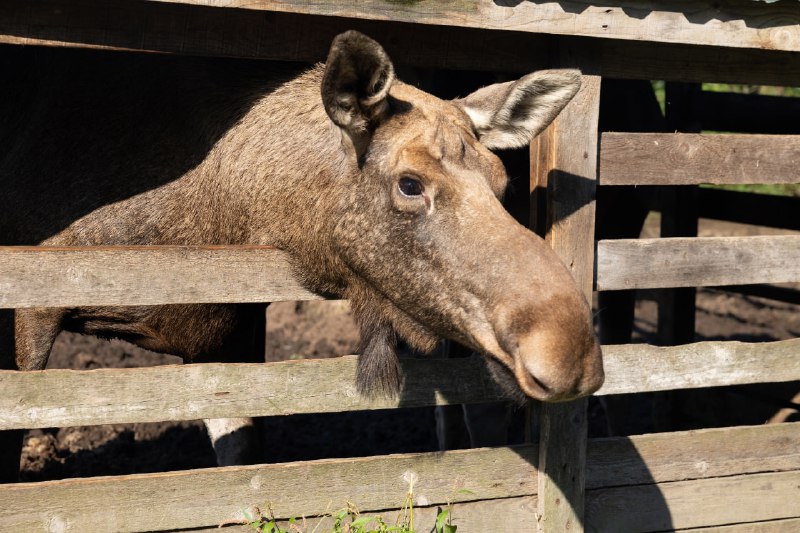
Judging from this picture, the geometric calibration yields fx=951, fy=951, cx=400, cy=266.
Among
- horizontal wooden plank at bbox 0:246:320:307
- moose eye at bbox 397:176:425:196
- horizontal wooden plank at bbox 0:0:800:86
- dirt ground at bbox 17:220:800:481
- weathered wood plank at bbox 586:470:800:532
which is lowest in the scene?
dirt ground at bbox 17:220:800:481

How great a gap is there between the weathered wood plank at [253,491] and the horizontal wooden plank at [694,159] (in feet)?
4.50

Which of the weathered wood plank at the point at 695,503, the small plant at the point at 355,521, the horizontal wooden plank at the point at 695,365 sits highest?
the horizontal wooden plank at the point at 695,365

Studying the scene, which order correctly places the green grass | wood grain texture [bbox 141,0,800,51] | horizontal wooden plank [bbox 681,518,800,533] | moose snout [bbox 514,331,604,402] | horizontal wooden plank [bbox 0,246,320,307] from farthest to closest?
the green grass
horizontal wooden plank [bbox 681,518,800,533]
wood grain texture [bbox 141,0,800,51]
horizontal wooden plank [bbox 0,246,320,307]
moose snout [bbox 514,331,604,402]

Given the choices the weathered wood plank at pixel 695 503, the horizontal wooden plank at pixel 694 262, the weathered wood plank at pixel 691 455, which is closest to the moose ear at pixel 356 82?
the horizontal wooden plank at pixel 694 262

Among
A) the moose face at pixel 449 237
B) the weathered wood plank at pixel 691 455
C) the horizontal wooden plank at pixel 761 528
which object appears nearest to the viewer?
the moose face at pixel 449 237

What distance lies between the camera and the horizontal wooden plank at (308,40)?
3.69m

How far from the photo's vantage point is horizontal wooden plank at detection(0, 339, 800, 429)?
144 inches

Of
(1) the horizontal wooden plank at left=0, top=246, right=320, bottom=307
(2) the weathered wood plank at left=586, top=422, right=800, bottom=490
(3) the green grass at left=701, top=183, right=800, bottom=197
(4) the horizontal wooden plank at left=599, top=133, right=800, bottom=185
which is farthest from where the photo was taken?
(3) the green grass at left=701, top=183, right=800, bottom=197

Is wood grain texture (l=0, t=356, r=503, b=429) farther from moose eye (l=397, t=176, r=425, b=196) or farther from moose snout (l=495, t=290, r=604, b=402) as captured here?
moose snout (l=495, t=290, r=604, b=402)

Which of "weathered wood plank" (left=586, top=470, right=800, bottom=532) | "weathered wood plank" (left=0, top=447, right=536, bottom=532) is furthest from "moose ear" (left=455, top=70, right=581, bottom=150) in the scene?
"weathered wood plank" (left=586, top=470, right=800, bottom=532)

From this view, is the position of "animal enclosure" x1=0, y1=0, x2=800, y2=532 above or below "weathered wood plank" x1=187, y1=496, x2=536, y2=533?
above

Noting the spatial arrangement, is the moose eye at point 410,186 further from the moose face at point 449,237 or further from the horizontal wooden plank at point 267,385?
the horizontal wooden plank at point 267,385

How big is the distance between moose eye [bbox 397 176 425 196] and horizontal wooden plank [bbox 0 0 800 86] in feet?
2.41

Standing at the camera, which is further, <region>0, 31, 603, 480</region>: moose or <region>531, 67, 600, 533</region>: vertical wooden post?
<region>531, 67, 600, 533</region>: vertical wooden post
